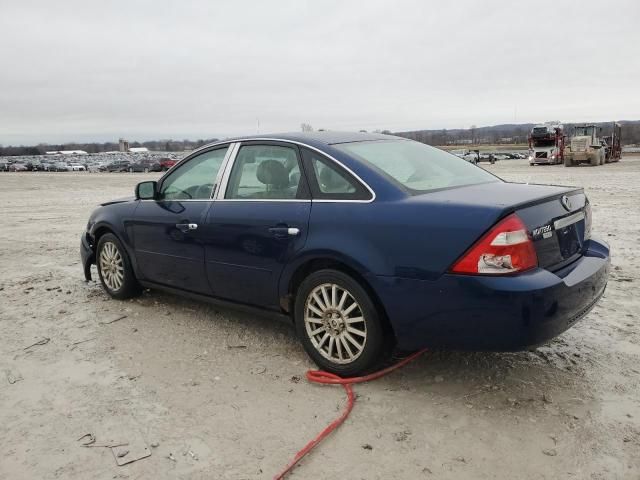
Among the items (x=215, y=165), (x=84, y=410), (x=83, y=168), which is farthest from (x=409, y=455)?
(x=83, y=168)

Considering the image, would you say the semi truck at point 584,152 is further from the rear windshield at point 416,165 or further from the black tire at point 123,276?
the black tire at point 123,276

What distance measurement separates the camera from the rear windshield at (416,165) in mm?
3686

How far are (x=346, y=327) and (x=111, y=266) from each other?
3.10m

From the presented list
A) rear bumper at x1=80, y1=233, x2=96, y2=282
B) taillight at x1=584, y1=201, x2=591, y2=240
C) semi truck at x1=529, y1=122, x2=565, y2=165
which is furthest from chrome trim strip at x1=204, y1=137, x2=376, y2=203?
semi truck at x1=529, y1=122, x2=565, y2=165

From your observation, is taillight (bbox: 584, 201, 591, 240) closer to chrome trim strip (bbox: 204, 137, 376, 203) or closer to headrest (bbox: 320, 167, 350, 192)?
chrome trim strip (bbox: 204, 137, 376, 203)

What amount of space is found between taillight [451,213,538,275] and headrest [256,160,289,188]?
5.05 feet

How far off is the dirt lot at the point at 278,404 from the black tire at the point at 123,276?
42 centimetres

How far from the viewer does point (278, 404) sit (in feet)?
11.1

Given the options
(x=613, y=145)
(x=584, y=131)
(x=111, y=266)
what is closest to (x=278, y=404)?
(x=111, y=266)

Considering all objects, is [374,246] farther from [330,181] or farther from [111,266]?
[111,266]

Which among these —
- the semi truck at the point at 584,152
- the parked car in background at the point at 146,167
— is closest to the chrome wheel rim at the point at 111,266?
the semi truck at the point at 584,152

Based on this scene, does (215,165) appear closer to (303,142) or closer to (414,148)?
(303,142)

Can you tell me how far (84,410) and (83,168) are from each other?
255ft

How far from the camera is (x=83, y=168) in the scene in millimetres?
74375
